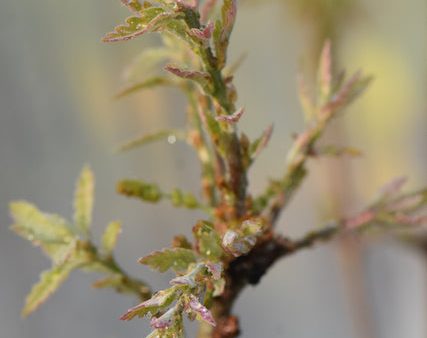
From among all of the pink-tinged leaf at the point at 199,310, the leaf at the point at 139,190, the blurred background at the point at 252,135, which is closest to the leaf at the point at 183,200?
the leaf at the point at 139,190

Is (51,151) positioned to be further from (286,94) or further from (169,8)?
(169,8)

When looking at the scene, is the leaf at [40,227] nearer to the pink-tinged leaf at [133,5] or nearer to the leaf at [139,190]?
the leaf at [139,190]

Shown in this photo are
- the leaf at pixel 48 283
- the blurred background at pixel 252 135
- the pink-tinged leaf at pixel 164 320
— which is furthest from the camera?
the blurred background at pixel 252 135

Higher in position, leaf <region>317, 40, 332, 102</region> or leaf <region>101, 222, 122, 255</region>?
leaf <region>317, 40, 332, 102</region>

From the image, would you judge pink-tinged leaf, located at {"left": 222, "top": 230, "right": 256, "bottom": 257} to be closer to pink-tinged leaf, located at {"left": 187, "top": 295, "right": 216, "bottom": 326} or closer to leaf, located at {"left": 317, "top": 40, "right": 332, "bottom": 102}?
pink-tinged leaf, located at {"left": 187, "top": 295, "right": 216, "bottom": 326}

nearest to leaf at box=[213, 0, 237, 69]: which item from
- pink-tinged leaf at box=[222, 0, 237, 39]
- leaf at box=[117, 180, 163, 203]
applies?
pink-tinged leaf at box=[222, 0, 237, 39]

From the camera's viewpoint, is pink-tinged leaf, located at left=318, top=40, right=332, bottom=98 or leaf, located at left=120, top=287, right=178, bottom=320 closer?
leaf, located at left=120, top=287, right=178, bottom=320
